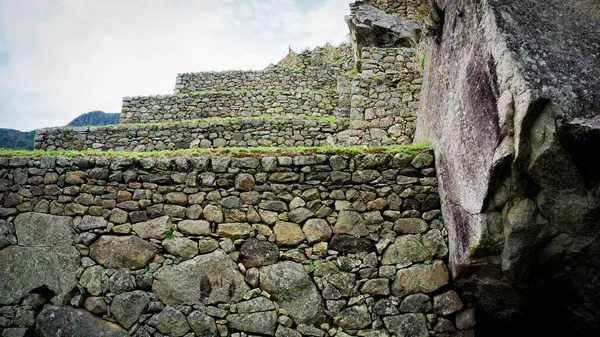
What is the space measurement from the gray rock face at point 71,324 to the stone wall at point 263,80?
485 inches

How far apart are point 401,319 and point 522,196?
2.13m

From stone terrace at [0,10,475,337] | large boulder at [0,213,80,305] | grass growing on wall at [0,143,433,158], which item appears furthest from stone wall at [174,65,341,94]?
large boulder at [0,213,80,305]

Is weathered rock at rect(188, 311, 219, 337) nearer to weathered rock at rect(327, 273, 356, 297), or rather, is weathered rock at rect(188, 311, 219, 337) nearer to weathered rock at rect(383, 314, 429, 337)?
weathered rock at rect(327, 273, 356, 297)

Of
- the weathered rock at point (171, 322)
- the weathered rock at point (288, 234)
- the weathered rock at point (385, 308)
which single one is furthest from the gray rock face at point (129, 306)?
the weathered rock at point (385, 308)

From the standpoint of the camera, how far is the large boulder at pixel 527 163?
3135 mm

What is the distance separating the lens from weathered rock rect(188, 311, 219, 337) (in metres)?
4.64

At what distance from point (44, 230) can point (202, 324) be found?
105 inches

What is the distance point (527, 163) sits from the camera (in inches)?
130

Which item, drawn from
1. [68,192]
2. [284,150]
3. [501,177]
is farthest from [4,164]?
[501,177]

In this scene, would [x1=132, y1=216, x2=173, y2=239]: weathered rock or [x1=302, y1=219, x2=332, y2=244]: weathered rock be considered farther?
[x1=132, y1=216, x2=173, y2=239]: weathered rock

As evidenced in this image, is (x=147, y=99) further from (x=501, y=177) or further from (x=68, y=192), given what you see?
(x=501, y=177)

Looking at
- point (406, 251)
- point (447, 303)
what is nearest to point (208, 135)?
point (406, 251)

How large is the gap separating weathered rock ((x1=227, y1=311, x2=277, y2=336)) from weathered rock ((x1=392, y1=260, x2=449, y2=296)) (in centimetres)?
160

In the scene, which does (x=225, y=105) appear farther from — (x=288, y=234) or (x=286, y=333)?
(x=286, y=333)
